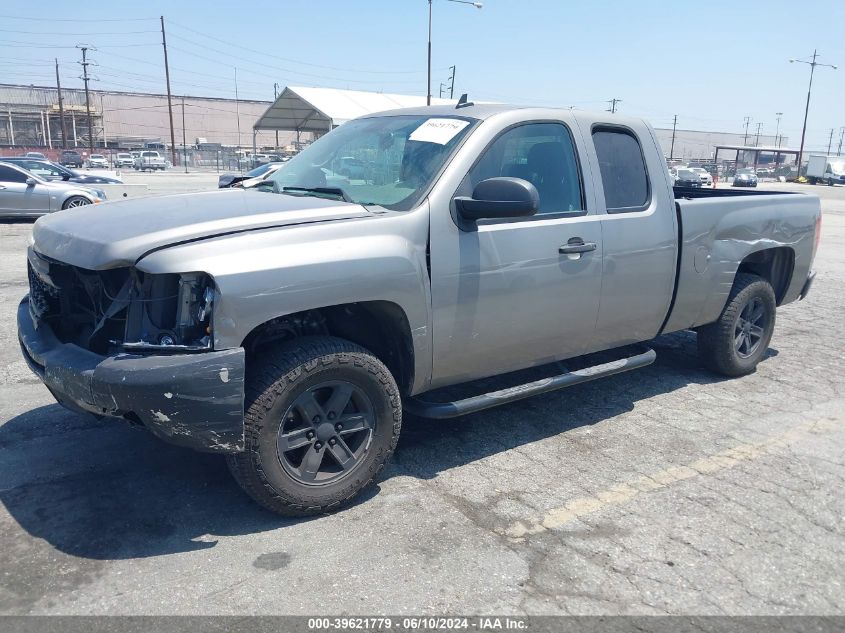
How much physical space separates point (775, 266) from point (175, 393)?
5.09 metres

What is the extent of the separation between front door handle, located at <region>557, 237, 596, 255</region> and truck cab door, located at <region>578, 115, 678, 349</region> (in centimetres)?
15

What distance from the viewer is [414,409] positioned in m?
3.85

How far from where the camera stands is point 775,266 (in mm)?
5980

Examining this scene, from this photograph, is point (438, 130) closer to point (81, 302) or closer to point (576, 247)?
point (576, 247)

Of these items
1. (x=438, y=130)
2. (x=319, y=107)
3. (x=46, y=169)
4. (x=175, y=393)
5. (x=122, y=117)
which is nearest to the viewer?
(x=175, y=393)

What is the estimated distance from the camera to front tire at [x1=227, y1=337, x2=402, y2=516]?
10.3 feet

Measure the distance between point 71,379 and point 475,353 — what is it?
197 cm

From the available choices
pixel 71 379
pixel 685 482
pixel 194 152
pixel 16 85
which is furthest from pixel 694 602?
pixel 16 85

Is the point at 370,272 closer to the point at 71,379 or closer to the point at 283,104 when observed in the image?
the point at 71,379

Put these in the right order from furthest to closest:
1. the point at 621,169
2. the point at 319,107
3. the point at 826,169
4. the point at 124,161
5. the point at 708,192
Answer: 1. the point at 124,161
2. the point at 826,169
3. the point at 319,107
4. the point at 708,192
5. the point at 621,169

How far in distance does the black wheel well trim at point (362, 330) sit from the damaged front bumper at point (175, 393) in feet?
1.08

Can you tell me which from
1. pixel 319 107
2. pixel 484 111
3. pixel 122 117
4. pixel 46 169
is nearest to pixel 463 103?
pixel 484 111

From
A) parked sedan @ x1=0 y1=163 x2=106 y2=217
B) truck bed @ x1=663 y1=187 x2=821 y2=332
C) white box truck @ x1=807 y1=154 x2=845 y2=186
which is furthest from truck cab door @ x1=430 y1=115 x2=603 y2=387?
white box truck @ x1=807 y1=154 x2=845 y2=186

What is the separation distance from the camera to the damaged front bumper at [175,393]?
286 cm
